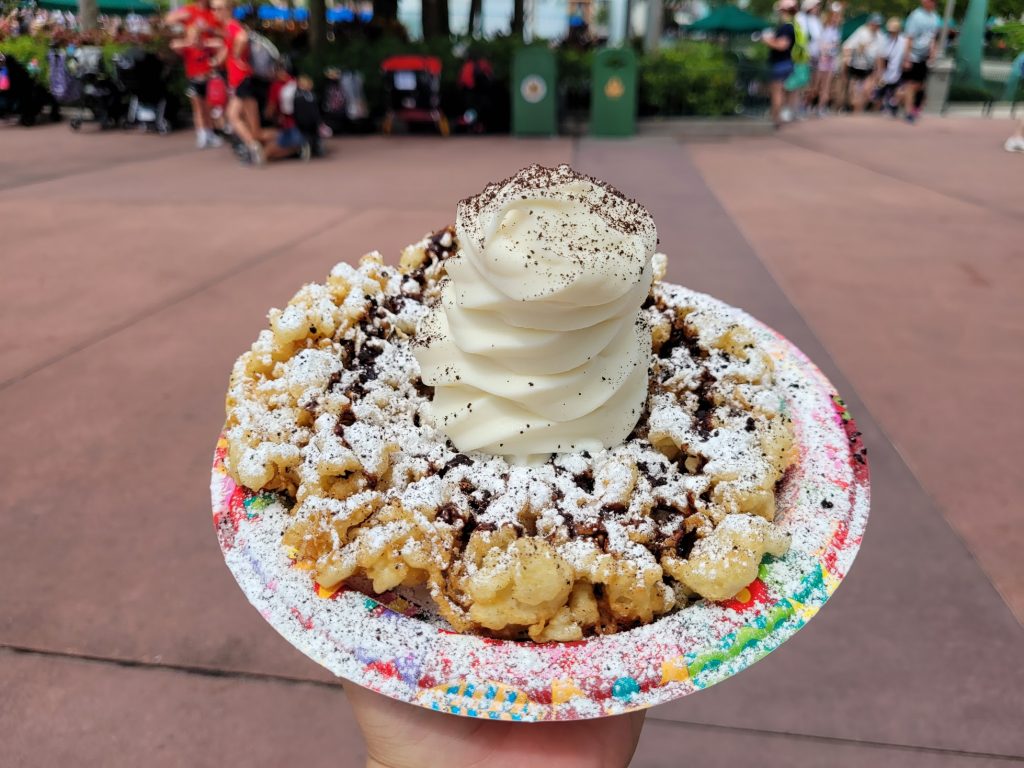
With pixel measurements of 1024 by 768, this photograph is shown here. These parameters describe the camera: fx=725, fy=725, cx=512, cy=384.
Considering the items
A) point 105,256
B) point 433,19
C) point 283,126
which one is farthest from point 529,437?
point 433,19

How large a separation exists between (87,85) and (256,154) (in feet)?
15.8

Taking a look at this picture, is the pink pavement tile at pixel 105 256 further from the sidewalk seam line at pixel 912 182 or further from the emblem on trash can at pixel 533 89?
the sidewalk seam line at pixel 912 182

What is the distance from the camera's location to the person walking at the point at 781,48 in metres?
11.1

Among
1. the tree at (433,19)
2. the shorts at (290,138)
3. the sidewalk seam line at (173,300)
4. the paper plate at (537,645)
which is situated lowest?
the sidewalk seam line at (173,300)

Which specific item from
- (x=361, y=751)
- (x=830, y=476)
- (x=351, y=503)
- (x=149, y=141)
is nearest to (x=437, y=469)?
(x=351, y=503)

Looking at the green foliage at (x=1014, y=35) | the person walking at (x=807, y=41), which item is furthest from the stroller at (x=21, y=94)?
the green foliage at (x=1014, y=35)

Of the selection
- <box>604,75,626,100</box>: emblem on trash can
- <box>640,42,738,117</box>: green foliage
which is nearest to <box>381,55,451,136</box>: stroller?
<box>604,75,626,100</box>: emblem on trash can

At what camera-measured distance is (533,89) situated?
10.7 meters

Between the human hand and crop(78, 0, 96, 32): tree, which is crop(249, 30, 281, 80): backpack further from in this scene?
the human hand

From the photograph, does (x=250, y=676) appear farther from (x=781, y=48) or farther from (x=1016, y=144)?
(x=1016, y=144)

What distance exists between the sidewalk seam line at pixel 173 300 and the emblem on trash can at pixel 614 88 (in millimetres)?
5828

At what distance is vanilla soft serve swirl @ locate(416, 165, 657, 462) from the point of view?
4.20 ft

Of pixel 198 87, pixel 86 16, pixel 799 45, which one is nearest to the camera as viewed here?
pixel 198 87

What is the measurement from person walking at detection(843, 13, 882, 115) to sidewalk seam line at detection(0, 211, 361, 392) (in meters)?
12.8
